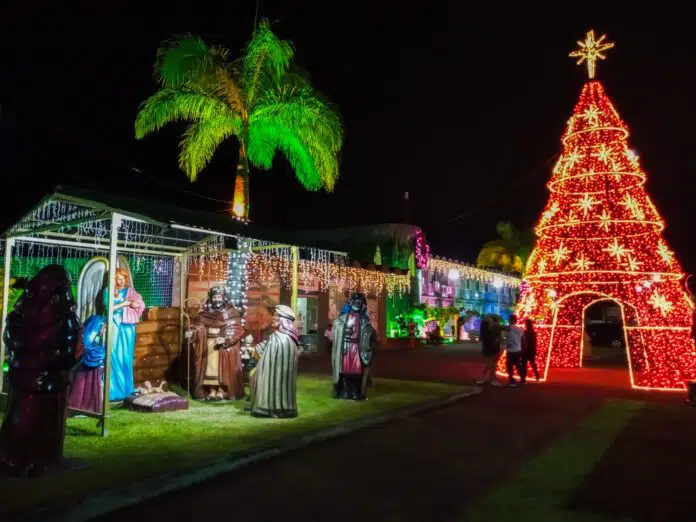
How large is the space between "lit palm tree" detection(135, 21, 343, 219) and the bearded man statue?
5.23 m

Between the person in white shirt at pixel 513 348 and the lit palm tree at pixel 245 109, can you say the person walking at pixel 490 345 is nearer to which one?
the person in white shirt at pixel 513 348

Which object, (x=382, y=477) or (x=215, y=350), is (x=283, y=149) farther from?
(x=382, y=477)

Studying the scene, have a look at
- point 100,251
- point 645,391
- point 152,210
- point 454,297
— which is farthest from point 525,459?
point 454,297

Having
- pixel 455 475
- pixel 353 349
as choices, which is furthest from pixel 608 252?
pixel 455 475

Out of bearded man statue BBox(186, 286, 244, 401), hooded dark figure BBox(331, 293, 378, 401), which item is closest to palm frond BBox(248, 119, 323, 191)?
hooded dark figure BBox(331, 293, 378, 401)

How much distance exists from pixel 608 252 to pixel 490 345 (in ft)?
12.1

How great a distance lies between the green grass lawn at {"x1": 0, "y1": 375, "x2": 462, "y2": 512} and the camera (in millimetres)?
5075

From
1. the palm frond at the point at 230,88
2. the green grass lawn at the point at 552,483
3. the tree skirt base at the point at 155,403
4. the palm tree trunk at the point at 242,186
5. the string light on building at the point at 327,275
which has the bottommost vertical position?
the green grass lawn at the point at 552,483

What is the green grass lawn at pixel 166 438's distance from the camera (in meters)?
5.07

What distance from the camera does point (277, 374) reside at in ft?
28.3

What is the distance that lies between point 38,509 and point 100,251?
8054 mm

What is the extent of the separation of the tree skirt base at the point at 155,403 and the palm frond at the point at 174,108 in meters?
8.62

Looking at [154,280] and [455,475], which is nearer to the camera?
[455,475]

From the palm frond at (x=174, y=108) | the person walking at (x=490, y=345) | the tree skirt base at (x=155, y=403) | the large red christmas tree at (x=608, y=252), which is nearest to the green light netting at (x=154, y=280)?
the palm frond at (x=174, y=108)
